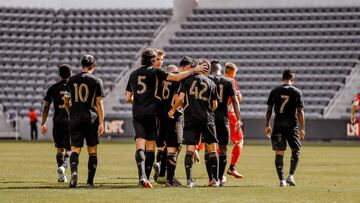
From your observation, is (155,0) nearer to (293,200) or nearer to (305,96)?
(305,96)

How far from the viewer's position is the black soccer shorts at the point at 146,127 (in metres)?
15.1

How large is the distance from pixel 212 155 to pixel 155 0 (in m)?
39.6

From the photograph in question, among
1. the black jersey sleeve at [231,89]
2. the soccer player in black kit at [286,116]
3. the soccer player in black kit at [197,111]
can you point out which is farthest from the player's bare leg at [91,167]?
the soccer player in black kit at [286,116]

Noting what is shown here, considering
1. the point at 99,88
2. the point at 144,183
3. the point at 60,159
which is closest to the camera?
the point at 144,183

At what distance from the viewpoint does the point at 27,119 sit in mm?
46250

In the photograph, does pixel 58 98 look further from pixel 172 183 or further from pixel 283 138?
pixel 283 138

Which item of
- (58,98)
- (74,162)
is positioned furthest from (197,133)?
(58,98)

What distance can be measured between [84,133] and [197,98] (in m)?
1.90

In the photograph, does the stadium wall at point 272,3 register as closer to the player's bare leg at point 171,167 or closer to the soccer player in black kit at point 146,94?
the player's bare leg at point 171,167

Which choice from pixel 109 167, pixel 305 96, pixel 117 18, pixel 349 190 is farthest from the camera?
pixel 117 18

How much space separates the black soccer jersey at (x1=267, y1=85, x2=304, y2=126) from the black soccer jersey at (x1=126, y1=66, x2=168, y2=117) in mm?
2015

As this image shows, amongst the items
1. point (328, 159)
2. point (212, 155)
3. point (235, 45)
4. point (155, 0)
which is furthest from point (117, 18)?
point (212, 155)

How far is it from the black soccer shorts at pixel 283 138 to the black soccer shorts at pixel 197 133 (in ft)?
3.96

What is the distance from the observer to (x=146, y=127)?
15.2 m
